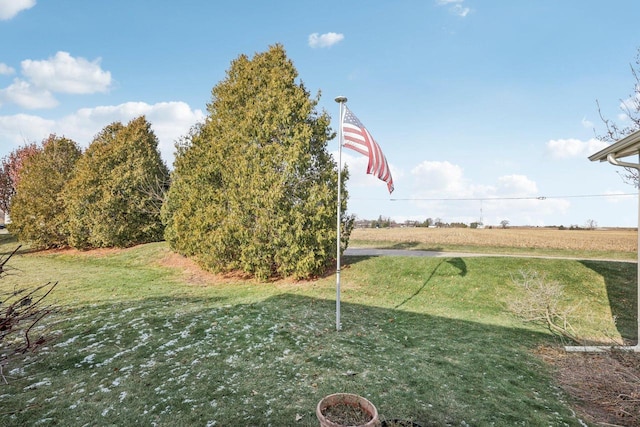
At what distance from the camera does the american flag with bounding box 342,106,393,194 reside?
27.2 feet

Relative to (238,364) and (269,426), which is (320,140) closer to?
(238,364)

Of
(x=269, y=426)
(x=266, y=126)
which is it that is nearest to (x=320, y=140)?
(x=266, y=126)

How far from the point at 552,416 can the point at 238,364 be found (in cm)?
526

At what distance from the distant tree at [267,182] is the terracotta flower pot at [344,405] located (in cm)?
968

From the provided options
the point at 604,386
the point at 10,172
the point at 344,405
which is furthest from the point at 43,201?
the point at 604,386

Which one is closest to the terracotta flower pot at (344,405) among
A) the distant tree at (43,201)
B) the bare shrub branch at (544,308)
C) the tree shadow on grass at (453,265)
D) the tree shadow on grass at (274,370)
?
the tree shadow on grass at (274,370)

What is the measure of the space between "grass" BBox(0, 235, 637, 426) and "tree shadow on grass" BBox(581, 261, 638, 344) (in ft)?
0.24

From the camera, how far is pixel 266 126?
1412 cm

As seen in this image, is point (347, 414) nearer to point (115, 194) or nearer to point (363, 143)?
point (363, 143)

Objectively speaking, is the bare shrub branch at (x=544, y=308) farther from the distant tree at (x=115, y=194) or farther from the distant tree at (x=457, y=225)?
the distant tree at (x=457, y=225)

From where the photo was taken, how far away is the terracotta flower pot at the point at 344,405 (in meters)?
3.54

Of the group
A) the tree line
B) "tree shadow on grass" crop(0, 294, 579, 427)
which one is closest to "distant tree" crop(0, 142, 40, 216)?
the tree line

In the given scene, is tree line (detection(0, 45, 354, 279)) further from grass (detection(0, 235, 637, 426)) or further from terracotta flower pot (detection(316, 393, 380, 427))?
terracotta flower pot (detection(316, 393, 380, 427))

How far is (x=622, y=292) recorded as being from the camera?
39.2 ft
